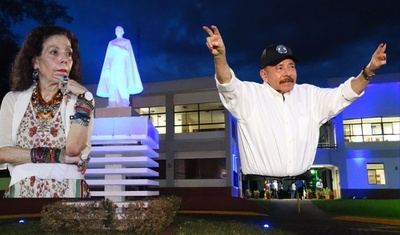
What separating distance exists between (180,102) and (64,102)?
2811 centimetres

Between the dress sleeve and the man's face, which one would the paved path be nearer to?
the man's face

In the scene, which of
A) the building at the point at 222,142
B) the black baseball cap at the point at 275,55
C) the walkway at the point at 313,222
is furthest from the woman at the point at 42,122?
the building at the point at 222,142

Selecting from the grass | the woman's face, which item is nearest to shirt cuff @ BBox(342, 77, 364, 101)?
the woman's face

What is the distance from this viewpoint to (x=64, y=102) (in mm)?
1938

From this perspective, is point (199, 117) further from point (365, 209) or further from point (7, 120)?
point (7, 120)

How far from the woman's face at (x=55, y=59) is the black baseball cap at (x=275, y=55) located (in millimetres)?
1053

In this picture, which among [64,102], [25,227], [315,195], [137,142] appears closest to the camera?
[64,102]

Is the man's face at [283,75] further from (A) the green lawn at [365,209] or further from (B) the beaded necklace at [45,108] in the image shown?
(A) the green lawn at [365,209]

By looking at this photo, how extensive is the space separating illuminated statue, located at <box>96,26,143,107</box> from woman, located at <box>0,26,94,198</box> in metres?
11.6

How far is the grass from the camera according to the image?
411 inches

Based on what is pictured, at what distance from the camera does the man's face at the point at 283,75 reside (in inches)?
82.7

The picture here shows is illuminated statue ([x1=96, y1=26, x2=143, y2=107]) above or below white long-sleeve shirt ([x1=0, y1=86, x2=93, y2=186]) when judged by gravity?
above

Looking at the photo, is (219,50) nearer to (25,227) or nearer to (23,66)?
(23,66)

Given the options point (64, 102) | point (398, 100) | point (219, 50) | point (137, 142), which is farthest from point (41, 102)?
point (398, 100)
